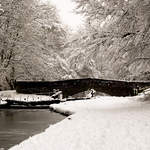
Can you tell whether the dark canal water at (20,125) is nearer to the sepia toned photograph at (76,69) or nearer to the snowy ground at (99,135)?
the sepia toned photograph at (76,69)

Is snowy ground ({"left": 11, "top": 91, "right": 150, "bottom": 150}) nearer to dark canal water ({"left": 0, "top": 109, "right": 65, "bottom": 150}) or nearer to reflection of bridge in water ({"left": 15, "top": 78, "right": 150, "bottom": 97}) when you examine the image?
dark canal water ({"left": 0, "top": 109, "right": 65, "bottom": 150})

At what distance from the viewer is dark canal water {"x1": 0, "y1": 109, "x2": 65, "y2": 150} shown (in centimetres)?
1700

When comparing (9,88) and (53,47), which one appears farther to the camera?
(53,47)

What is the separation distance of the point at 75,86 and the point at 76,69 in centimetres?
1101

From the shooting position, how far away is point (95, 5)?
21984mm

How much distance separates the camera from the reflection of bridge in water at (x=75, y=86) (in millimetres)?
38156

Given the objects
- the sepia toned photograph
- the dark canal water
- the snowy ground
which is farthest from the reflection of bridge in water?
the snowy ground

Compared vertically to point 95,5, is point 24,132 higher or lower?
lower

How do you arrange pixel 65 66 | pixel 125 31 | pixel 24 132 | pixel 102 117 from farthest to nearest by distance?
pixel 65 66 → pixel 125 31 → pixel 24 132 → pixel 102 117

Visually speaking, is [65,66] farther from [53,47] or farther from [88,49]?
→ [88,49]

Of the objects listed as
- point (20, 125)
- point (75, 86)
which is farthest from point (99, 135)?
point (75, 86)

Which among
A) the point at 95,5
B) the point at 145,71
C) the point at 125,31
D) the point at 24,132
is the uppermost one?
the point at 95,5

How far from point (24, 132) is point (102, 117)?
376cm

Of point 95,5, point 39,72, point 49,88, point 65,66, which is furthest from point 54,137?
point 65,66
